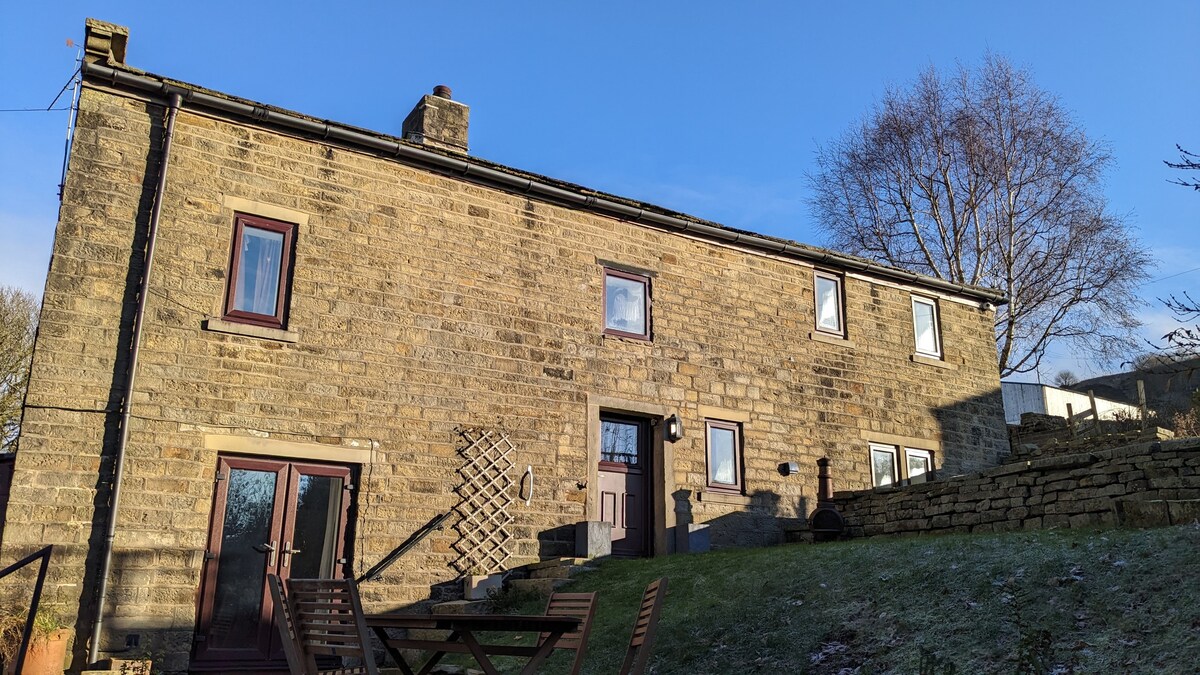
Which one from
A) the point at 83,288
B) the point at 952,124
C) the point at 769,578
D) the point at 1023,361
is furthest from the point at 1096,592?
the point at 952,124

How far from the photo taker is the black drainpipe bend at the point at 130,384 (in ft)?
28.1

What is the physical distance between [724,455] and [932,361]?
4585 millimetres

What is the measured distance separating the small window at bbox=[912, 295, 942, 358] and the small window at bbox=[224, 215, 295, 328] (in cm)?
1005

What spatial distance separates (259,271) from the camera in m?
10.4

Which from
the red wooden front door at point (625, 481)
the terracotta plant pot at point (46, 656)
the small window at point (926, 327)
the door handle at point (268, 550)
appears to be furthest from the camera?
the small window at point (926, 327)

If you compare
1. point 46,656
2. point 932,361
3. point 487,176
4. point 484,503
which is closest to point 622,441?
point 484,503

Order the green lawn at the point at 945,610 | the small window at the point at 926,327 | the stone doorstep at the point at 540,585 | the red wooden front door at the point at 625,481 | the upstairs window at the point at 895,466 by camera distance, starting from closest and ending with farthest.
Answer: the green lawn at the point at 945,610 → the stone doorstep at the point at 540,585 → the red wooden front door at the point at 625,481 → the upstairs window at the point at 895,466 → the small window at the point at 926,327

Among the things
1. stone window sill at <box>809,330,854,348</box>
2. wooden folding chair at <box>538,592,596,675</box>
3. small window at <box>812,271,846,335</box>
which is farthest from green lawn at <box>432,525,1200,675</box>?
small window at <box>812,271,846,335</box>

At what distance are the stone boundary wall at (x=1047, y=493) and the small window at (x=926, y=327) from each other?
4.07 metres

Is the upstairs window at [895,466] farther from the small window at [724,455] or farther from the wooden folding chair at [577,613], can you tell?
the wooden folding chair at [577,613]

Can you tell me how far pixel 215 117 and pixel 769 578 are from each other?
25.4 ft

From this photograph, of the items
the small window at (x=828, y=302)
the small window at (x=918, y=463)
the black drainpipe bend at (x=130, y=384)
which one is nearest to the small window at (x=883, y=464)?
the small window at (x=918, y=463)

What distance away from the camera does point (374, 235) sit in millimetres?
11062

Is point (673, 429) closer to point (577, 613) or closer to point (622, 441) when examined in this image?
point (622, 441)
